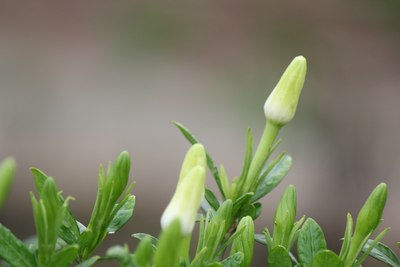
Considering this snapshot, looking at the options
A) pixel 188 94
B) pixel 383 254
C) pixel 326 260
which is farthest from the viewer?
pixel 188 94

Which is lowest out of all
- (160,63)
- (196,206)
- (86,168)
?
(86,168)

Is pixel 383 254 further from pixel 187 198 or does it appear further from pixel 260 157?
pixel 187 198

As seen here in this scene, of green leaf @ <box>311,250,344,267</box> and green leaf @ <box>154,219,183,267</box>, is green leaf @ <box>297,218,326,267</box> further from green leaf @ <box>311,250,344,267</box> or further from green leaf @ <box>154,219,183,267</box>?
green leaf @ <box>154,219,183,267</box>

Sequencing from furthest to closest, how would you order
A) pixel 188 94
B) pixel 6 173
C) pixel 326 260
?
pixel 188 94 → pixel 326 260 → pixel 6 173

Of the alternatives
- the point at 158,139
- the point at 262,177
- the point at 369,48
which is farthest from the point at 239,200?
the point at 369,48

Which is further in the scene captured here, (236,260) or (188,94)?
(188,94)

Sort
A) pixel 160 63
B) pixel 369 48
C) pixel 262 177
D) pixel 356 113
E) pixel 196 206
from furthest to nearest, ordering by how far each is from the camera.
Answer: pixel 369 48 < pixel 160 63 < pixel 356 113 < pixel 262 177 < pixel 196 206

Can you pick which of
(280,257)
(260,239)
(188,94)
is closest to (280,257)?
(280,257)

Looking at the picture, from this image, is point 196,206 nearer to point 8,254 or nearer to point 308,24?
point 8,254
